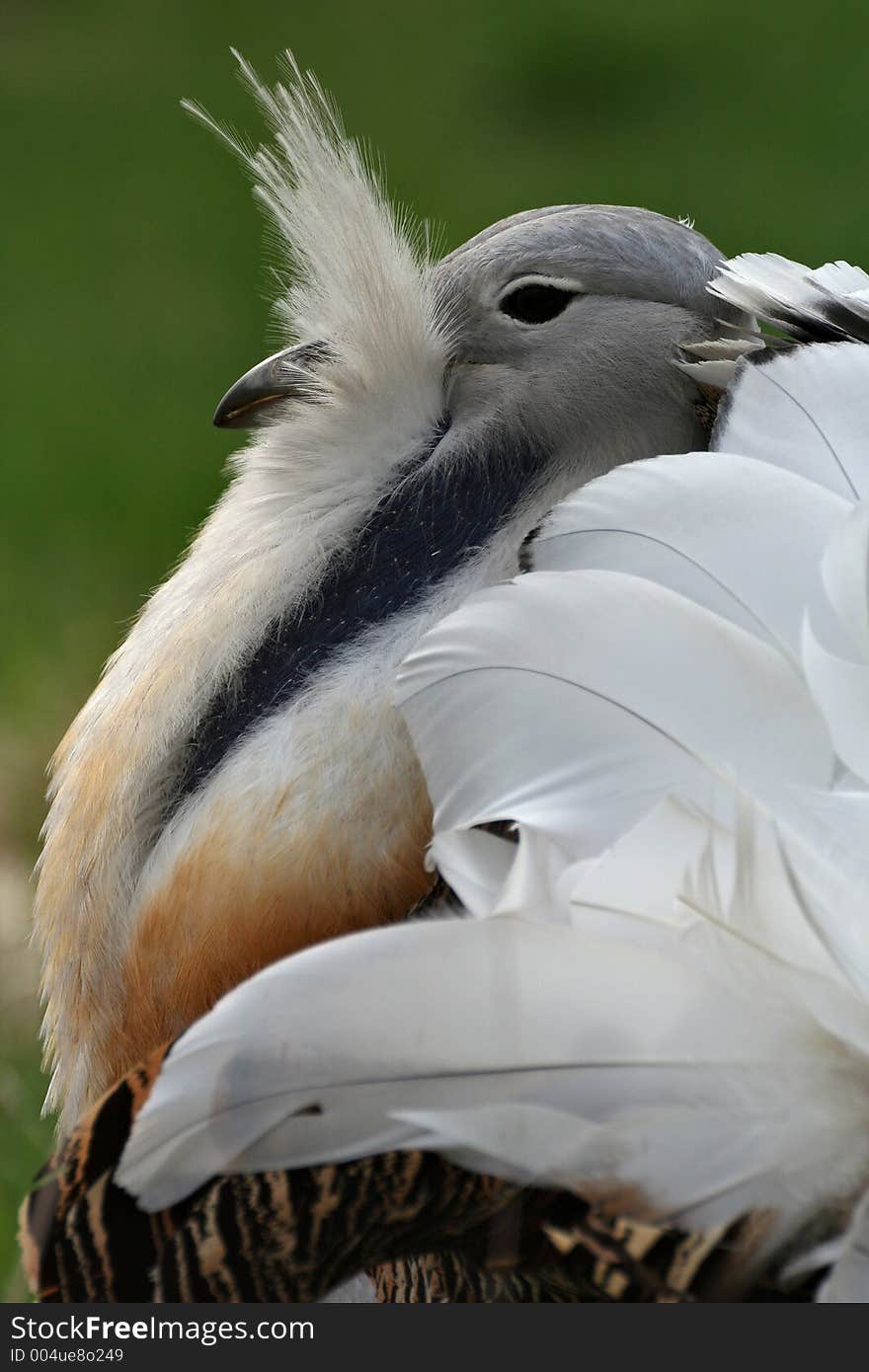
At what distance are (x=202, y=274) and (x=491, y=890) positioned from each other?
11.0 feet

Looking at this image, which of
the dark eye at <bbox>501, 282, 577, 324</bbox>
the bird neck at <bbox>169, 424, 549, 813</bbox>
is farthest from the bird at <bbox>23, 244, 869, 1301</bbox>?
the dark eye at <bbox>501, 282, 577, 324</bbox>

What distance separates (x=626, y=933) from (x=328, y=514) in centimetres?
43

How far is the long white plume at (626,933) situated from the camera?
87 centimetres

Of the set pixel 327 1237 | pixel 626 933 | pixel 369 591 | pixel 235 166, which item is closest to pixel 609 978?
pixel 626 933

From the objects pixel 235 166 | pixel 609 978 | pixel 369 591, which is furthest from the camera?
pixel 235 166

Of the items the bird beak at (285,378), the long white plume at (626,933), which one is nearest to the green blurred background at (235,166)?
the bird beak at (285,378)

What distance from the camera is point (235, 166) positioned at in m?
4.55

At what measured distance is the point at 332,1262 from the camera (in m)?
0.93

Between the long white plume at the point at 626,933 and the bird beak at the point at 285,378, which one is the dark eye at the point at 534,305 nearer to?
the bird beak at the point at 285,378

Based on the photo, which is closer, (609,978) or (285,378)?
(609,978)

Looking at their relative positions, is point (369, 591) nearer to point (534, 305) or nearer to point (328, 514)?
point (328, 514)

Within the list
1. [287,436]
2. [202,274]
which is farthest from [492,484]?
[202,274]

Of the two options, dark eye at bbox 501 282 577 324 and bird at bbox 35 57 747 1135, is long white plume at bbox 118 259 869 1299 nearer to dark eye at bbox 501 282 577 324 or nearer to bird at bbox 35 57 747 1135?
bird at bbox 35 57 747 1135

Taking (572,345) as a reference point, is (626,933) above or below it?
below
